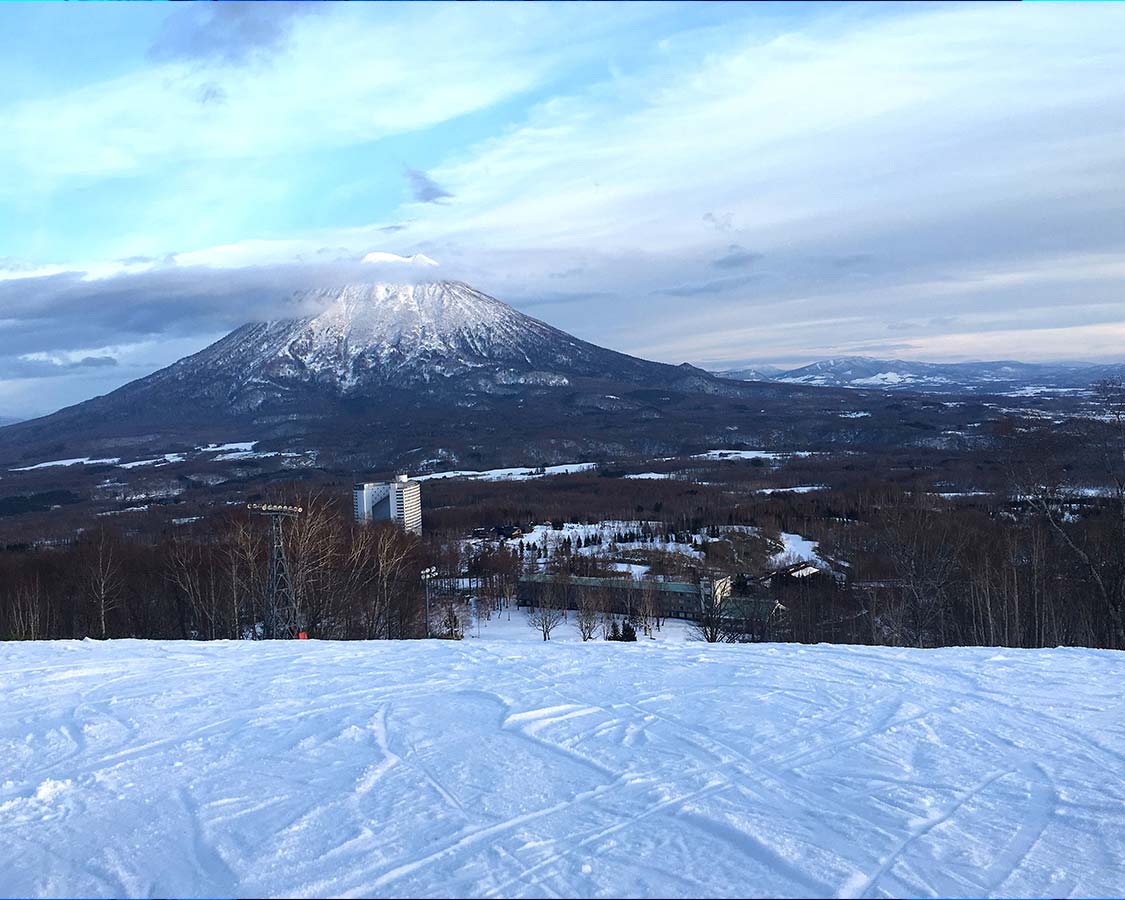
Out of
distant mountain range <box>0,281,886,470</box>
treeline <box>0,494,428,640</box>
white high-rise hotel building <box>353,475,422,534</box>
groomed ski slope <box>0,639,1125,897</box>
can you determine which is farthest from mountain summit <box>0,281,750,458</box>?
groomed ski slope <box>0,639,1125,897</box>

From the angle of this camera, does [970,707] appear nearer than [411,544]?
Yes

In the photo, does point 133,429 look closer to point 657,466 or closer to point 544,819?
point 657,466

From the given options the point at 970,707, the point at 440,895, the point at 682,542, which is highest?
the point at 440,895

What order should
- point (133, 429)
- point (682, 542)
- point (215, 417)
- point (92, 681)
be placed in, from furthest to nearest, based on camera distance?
point (215, 417) < point (133, 429) < point (682, 542) < point (92, 681)

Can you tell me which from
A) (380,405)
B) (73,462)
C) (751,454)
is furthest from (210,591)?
(380,405)

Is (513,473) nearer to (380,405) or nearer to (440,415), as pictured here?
(440,415)

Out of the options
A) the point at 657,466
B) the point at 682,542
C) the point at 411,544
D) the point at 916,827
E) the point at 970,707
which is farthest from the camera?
the point at 657,466

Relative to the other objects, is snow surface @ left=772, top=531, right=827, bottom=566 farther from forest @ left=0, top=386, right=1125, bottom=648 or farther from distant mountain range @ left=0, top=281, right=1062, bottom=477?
distant mountain range @ left=0, top=281, right=1062, bottom=477

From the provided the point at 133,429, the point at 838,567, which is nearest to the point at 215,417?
the point at 133,429
